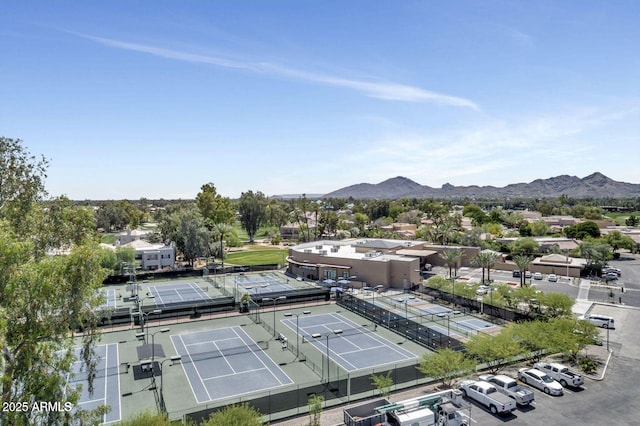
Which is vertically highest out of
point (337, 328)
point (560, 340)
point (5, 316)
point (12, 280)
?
point (12, 280)

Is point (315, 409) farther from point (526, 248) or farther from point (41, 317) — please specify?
point (526, 248)

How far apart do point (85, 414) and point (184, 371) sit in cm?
1747

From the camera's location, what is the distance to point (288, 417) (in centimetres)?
2228

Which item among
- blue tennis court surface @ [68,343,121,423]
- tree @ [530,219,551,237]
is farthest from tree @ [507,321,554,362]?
tree @ [530,219,551,237]

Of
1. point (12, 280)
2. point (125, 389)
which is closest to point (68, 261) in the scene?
point (12, 280)

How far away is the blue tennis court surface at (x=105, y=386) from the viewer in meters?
23.2

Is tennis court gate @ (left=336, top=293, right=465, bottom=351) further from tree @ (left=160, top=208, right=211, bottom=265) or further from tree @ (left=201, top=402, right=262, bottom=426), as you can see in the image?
tree @ (left=160, top=208, right=211, bottom=265)

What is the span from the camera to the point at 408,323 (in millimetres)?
38188

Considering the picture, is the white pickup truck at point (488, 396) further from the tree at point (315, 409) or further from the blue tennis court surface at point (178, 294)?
the blue tennis court surface at point (178, 294)

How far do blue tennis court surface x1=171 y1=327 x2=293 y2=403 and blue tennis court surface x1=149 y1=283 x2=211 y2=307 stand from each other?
10925mm

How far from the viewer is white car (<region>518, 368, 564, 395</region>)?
24.7 meters

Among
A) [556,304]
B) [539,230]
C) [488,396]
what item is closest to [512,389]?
[488,396]

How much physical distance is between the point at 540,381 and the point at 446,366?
6582 millimetres

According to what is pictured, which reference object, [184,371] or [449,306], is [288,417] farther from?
[449,306]
